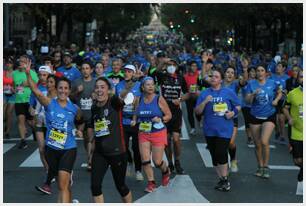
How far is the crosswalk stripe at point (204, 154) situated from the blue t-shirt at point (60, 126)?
375 centimetres

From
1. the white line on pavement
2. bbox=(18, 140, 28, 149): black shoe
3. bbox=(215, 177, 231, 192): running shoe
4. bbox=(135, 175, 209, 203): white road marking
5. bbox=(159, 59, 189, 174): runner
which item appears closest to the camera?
bbox=(135, 175, 209, 203): white road marking

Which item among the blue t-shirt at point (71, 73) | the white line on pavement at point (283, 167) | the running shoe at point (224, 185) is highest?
the blue t-shirt at point (71, 73)

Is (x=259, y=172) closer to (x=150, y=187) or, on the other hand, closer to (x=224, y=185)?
(x=224, y=185)

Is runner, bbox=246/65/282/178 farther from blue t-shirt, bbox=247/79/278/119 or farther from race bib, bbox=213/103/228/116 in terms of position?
race bib, bbox=213/103/228/116

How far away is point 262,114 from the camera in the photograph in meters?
9.09

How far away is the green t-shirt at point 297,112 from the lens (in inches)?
312

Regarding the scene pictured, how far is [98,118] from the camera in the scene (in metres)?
6.70

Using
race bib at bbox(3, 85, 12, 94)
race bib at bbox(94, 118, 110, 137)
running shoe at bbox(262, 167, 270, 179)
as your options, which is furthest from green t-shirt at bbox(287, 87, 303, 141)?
race bib at bbox(3, 85, 12, 94)

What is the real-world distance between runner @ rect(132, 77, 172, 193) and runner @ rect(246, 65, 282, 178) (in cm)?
162

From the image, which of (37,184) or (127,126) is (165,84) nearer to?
(127,126)

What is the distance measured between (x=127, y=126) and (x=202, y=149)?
10.8ft

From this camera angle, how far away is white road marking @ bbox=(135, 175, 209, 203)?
772cm

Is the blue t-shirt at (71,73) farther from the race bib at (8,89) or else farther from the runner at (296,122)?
the runner at (296,122)

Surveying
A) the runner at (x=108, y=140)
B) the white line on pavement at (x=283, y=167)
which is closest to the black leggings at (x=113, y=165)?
the runner at (x=108, y=140)
